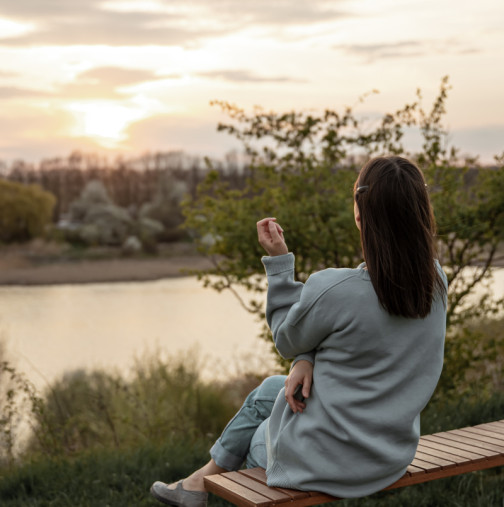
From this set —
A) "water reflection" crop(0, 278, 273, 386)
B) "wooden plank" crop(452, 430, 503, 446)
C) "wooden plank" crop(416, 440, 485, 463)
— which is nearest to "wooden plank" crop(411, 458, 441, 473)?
"wooden plank" crop(416, 440, 485, 463)

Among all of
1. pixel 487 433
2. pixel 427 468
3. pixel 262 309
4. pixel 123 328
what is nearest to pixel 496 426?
pixel 487 433

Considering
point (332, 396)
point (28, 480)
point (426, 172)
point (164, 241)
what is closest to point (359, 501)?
point (332, 396)

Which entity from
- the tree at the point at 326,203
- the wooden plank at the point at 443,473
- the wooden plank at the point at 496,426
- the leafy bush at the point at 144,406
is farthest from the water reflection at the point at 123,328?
the wooden plank at the point at 443,473

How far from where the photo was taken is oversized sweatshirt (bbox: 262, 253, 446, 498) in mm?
2066

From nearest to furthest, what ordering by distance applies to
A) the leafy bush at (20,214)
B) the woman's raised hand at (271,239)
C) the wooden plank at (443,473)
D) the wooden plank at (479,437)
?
the woman's raised hand at (271,239) < the wooden plank at (443,473) < the wooden plank at (479,437) < the leafy bush at (20,214)

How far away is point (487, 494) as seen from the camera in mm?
3336

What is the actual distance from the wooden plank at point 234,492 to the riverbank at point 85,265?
72.5ft

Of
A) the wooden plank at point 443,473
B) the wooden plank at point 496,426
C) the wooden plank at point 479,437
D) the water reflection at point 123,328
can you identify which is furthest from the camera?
the water reflection at point 123,328

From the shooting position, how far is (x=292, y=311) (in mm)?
2092

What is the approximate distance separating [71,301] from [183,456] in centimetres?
1650

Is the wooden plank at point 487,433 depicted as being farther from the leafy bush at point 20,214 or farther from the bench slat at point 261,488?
the leafy bush at point 20,214

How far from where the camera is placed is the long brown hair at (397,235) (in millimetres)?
2070

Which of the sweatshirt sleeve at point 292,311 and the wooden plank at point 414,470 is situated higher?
the sweatshirt sleeve at point 292,311

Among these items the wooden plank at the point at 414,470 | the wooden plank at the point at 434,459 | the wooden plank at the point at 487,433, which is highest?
the wooden plank at the point at 414,470
